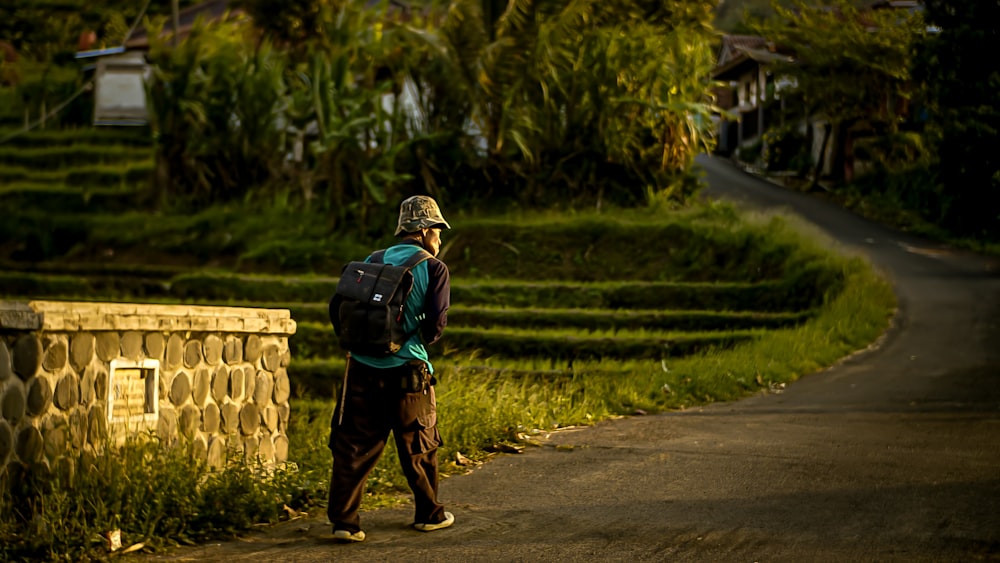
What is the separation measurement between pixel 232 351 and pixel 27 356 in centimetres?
194

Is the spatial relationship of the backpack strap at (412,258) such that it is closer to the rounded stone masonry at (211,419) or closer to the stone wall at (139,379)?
the stone wall at (139,379)

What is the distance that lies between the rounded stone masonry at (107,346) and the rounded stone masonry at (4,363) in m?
0.77

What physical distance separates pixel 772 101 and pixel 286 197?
71.5 feet

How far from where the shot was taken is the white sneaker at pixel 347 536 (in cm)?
687

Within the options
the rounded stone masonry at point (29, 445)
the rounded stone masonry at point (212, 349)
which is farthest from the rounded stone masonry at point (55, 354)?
the rounded stone masonry at point (212, 349)

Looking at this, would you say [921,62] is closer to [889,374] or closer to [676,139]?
[676,139]

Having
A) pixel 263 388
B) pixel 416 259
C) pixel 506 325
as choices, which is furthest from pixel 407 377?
pixel 506 325

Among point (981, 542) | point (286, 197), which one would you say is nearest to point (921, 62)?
point (286, 197)

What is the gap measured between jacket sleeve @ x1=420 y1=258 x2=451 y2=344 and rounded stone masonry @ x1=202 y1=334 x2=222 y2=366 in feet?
6.83

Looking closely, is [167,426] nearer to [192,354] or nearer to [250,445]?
[192,354]

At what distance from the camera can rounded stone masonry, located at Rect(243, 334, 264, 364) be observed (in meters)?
8.93

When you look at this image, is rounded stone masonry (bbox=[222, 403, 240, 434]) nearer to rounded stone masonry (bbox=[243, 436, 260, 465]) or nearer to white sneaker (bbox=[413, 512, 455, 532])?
rounded stone masonry (bbox=[243, 436, 260, 465])

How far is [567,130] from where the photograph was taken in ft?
84.7

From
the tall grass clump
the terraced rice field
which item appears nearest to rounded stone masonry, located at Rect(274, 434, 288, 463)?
the tall grass clump
